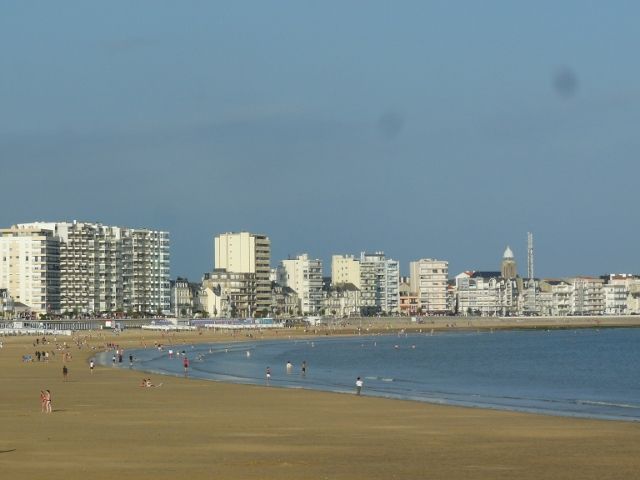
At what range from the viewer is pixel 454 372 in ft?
247

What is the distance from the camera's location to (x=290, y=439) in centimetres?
3150

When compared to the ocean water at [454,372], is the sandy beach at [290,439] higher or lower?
higher

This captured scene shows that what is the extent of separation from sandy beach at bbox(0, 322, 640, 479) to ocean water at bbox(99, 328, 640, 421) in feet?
16.7

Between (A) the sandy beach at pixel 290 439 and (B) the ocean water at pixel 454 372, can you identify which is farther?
(B) the ocean water at pixel 454 372

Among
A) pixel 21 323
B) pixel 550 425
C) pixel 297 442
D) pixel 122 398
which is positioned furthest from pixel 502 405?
pixel 21 323

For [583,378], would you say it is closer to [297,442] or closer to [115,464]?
[297,442]

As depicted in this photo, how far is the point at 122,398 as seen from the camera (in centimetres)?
4638

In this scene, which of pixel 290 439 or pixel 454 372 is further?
pixel 454 372

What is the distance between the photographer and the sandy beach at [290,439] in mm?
25297

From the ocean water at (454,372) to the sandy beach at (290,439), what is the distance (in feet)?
16.7

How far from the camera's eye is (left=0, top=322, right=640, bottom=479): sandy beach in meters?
25.3

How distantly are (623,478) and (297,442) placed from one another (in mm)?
8918

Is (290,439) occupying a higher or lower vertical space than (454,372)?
higher

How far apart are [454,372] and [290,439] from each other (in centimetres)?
4461
